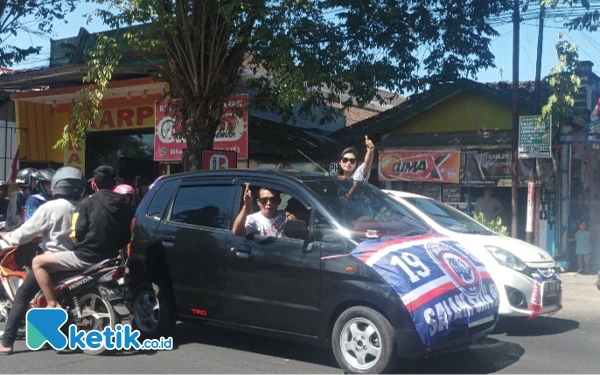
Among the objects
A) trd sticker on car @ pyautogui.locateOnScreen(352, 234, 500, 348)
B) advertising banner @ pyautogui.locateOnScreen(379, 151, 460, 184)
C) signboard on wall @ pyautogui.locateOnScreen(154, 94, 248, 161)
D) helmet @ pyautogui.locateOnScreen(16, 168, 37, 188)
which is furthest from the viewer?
advertising banner @ pyautogui.locateOnScreen(379, 151, 460, 184)

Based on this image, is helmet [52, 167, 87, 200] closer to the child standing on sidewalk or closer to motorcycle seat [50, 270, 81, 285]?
motorcycle seat [50, 270, 81, 285]

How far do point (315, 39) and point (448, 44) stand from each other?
3267 mm

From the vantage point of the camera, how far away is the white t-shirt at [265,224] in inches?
252

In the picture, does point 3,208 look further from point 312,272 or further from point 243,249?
point 312,272

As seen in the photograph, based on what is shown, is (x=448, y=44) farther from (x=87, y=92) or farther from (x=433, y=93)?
(x=87, y=92)

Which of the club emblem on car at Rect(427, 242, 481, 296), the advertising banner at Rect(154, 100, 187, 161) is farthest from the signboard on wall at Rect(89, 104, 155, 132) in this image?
the club emblem on car at Rect(427, 242, 481, 296)

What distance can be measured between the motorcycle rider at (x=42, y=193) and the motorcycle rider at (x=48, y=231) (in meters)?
1.34

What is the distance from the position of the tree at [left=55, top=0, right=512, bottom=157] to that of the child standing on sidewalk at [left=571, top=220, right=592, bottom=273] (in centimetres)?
468

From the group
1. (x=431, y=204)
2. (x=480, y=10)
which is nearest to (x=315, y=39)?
(x=480, y=10)

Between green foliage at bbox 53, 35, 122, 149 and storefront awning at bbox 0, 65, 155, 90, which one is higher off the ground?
storefront awning at bbox 0, 65, 155, 90

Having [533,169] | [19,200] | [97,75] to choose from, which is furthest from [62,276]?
[533,169]

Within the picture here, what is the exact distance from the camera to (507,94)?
14023mm

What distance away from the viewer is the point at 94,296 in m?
6.56

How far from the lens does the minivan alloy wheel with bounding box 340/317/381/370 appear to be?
211 inches
